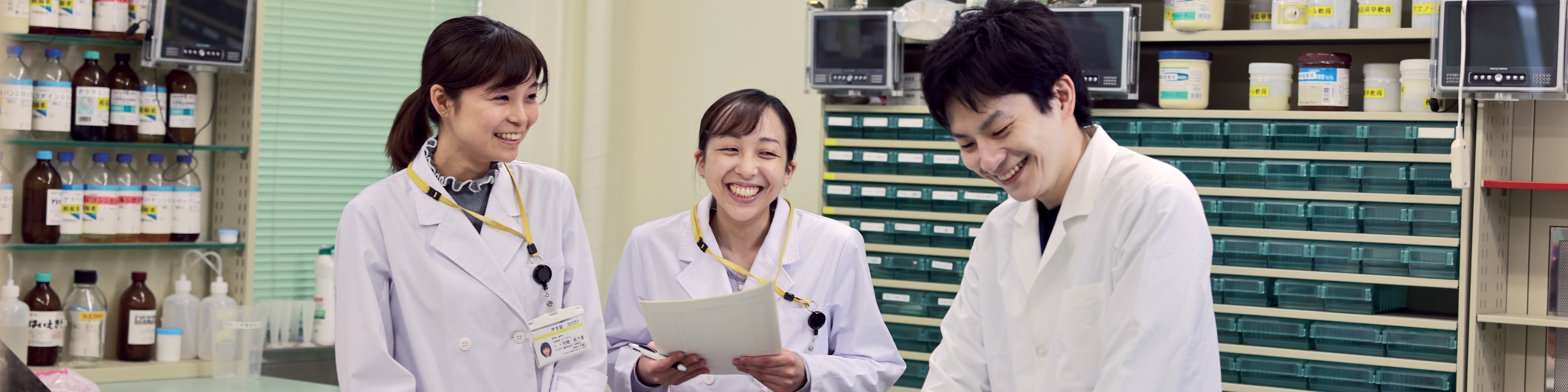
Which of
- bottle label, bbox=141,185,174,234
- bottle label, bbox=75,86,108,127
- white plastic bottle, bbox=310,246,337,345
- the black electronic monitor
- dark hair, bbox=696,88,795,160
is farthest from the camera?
white plastic bottle, bbox=310,246,337,345

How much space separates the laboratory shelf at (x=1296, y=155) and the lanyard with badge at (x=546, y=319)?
61.5 inches

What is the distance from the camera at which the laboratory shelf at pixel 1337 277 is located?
261 cm

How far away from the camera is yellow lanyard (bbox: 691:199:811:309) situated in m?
2.04

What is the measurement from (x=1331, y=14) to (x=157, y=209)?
2984 mm

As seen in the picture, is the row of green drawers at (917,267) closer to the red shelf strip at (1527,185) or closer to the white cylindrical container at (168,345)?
the red shelf strip at (1527,185)

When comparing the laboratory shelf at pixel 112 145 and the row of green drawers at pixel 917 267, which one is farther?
the row of green drawers at pixel 917 267

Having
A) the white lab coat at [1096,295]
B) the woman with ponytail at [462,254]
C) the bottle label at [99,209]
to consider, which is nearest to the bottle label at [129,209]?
the bottle label at [99,209]

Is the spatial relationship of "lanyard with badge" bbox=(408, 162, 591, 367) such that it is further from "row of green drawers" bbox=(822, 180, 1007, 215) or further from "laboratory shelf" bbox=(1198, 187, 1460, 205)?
"laboratory shelf" bbox=(1198, 187, 1460, 205)

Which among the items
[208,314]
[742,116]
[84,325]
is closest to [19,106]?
[84,325]

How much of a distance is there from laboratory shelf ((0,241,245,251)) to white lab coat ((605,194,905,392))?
4.74ft

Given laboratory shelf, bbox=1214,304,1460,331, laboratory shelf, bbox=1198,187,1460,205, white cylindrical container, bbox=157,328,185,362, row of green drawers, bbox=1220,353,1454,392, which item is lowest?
white cylindrical container, bbox=157,328,185,362

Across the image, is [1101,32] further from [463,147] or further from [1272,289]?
[463,147]

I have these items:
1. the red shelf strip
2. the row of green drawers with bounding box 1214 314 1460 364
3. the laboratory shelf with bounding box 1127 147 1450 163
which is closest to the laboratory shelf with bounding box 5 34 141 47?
the laboratory shelf with bounding box 1127 147 1450 163

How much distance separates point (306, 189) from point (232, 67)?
2.25 feet
